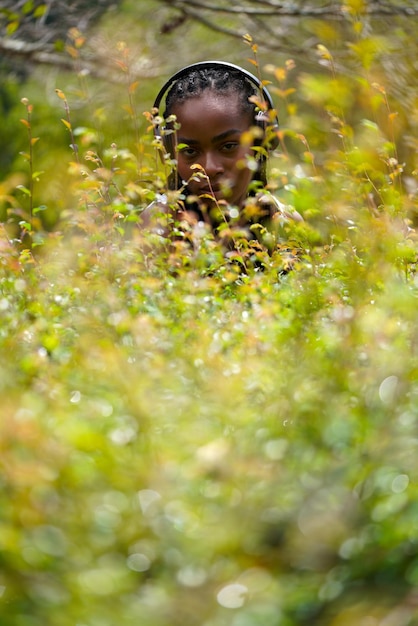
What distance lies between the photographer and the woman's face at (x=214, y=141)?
4.15 meters

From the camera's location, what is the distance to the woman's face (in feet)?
13.6

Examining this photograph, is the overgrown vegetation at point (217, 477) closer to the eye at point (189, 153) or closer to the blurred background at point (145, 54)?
the eye at point (189, 153)

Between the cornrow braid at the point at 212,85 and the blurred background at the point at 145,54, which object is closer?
the cornrow braid at the point at 212,85

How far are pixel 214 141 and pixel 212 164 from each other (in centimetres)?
11

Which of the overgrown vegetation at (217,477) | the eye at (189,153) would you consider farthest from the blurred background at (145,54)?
the overgrown vegetation at (217,477)

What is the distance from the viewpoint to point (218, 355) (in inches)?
76.9

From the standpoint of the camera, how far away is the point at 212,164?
4.12 metres

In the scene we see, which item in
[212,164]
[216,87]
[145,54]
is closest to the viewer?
[212,164]

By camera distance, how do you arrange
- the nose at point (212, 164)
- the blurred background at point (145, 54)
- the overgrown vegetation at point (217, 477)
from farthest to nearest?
1. the blurred background at point (145, 54)
2. the nose at point (212, 164)
3. the overgrown vegetation at point (217, 477)

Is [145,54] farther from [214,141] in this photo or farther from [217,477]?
[217,477]

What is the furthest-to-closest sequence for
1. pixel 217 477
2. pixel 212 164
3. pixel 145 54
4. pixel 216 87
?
1. pixel 145 54
2. pixel 216 87
3. pixel 212 164
4. pixel 217 477

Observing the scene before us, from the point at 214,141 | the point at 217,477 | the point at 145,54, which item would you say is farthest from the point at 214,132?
the point at 145,54

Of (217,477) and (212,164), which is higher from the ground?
(217,477)

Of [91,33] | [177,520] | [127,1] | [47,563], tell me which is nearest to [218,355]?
[177,520]
